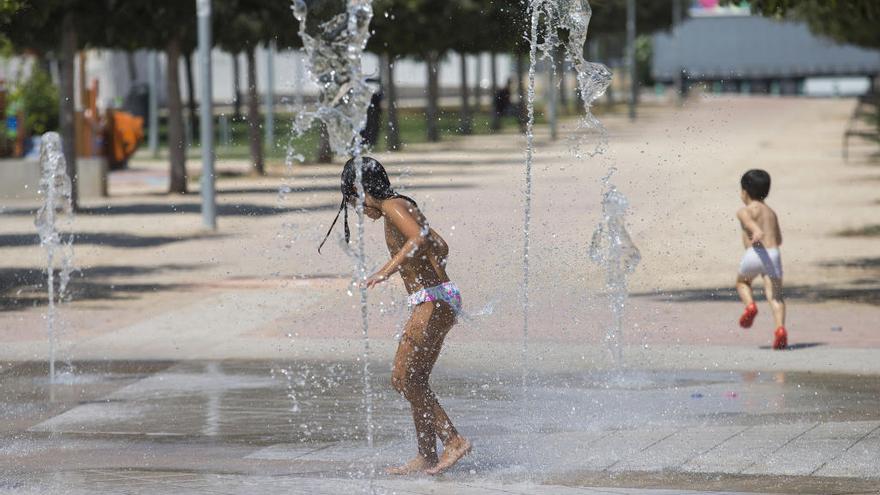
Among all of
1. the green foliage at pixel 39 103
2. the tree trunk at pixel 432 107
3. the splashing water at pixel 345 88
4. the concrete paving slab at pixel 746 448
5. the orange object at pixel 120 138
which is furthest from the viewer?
the tree trunk at pixel 432 107

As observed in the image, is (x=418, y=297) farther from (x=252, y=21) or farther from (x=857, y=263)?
(x=252, y=21)

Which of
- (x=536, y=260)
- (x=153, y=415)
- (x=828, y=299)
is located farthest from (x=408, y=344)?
(x=536, y=260)

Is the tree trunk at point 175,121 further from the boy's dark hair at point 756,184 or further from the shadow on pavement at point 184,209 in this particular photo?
the boy's dark hair at point 756,184

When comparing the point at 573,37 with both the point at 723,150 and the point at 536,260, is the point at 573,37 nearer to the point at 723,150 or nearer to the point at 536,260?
the point at 536,260

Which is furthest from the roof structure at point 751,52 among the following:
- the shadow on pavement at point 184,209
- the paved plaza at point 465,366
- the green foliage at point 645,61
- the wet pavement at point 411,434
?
the wet pavement at point 411,434

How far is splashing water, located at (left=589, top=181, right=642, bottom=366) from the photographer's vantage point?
34.8 feet

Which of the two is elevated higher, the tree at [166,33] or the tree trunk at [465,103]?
the tree at [166,33]

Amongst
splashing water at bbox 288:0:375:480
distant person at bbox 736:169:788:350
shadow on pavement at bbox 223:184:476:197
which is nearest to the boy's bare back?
distant person at bbox 736:169:788:350

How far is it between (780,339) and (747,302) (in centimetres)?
34

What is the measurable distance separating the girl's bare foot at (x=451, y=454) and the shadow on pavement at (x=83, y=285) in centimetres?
694

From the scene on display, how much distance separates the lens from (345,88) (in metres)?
9.02

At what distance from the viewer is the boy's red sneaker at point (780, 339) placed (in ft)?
34.5

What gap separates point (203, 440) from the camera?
8.12 m

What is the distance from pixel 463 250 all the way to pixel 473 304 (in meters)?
3.44
